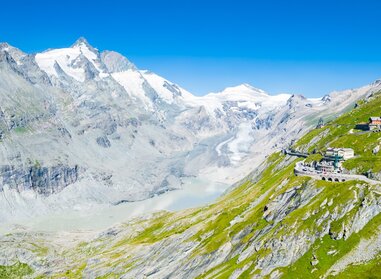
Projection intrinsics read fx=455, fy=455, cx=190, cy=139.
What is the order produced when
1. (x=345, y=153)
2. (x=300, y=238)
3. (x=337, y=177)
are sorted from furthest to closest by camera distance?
1. (x=345, y=153)
2. (x=337, y=177)
3. (x=300, y=238)

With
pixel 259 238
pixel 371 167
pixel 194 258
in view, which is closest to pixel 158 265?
pixel 194 258

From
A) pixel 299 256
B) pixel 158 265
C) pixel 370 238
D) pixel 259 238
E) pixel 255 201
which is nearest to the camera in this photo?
pixel 370 238

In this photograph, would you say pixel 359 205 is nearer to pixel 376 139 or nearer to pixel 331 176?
pixel 331 176

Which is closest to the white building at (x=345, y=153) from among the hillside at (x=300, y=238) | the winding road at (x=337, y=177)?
the hillside at (x=300, y=238)

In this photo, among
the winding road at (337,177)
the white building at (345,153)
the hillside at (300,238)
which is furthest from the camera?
the white building at (345,153)

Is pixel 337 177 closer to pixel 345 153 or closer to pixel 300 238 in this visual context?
pixel 300 238

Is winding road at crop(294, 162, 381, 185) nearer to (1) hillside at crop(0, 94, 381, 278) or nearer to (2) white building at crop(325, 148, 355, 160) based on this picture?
(1) hillside at crop(0, 94, 381, 278)

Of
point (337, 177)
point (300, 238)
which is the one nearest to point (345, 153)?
point (337, 177)

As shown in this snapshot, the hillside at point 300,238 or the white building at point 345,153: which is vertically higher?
the white building at point 345,153

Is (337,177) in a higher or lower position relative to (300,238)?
higher

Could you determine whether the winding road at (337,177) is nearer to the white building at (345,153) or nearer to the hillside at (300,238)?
the hillside at (300,238)

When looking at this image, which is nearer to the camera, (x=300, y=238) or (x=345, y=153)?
(x=300, y=238)
